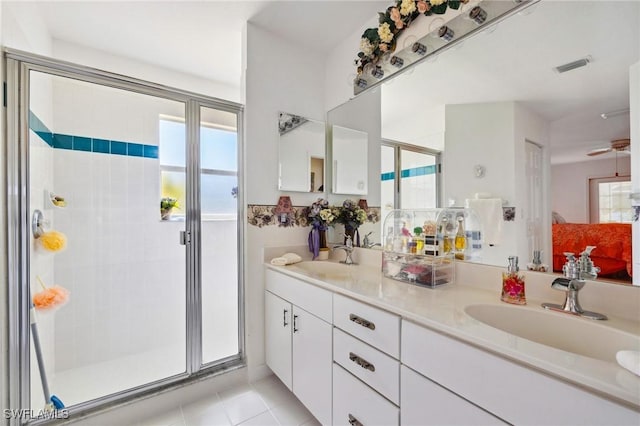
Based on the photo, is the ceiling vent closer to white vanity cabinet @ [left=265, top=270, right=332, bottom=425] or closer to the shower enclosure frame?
white vanity cabinet @ [left=265, top=270, right=332, bottom=425]

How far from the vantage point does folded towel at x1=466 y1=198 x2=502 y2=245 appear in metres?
1.20

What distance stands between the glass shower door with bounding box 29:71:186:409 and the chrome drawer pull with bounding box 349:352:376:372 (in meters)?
1.31

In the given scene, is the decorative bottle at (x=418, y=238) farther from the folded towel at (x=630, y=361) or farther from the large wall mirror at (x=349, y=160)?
the folded towel at (x=630, y=361)

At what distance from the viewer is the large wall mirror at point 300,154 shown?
200 cm

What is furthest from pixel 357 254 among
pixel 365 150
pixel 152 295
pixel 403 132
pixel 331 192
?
pixel 152 295

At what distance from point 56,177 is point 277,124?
4.69 feet

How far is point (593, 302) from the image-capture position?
93 cm

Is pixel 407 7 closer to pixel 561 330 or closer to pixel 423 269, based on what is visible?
pixel 423 269

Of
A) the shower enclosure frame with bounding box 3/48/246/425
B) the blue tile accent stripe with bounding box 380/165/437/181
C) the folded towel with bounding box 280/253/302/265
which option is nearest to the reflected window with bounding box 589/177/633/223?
the blue tile accent stripe with bounding box 380/165/437/181

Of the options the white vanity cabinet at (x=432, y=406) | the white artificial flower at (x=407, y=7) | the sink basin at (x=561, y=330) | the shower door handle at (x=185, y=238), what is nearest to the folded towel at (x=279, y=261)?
the shower door handle at (x=185, y=238)

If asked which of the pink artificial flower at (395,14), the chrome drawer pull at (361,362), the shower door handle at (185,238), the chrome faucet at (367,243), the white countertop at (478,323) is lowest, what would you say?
the chrome drawer pull at (361,362)

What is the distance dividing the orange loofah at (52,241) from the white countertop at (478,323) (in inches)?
54.3

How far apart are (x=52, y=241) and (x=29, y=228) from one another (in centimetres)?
15

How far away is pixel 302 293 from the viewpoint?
149 centimetres
